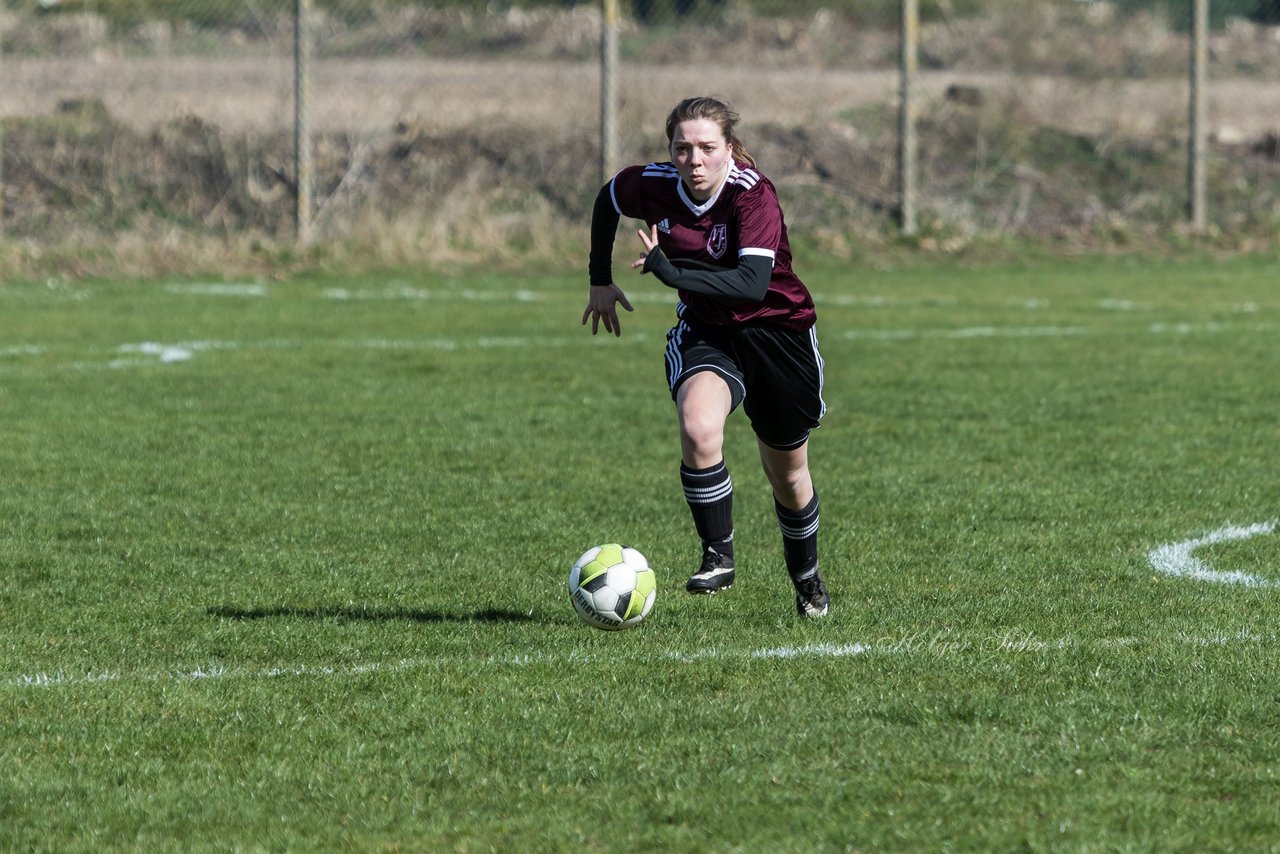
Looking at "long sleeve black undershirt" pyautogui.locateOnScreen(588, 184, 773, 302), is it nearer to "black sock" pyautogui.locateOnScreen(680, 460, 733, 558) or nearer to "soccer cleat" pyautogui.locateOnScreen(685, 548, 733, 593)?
"black sock" pyautogui.locateOnScreen(680, 460, 733, 558)

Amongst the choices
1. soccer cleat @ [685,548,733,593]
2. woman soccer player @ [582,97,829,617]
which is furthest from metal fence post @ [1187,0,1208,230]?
soccer cleat @ [685,548,733,593]

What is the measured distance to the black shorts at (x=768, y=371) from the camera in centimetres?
566

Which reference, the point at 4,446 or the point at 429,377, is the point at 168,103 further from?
the point at 4,446

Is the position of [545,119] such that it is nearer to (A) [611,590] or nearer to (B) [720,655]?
(A) [611,590]

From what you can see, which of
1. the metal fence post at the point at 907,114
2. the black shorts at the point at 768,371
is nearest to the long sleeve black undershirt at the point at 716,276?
the black shorts at the point at 768,371

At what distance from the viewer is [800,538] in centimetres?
571

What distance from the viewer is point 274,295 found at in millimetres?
15898

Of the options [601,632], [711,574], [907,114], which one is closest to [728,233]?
[711,574]

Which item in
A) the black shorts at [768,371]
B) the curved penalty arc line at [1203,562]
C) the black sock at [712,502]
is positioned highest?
the black shorts at [768,371]

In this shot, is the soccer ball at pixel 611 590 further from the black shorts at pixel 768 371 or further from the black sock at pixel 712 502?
the black shorts at pixel 768 371

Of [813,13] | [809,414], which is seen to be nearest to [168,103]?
[813,13]

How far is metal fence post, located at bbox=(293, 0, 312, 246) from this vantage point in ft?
59.2

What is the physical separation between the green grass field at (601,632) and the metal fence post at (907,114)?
8.05 meters

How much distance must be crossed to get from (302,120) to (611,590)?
1380 centimetres
